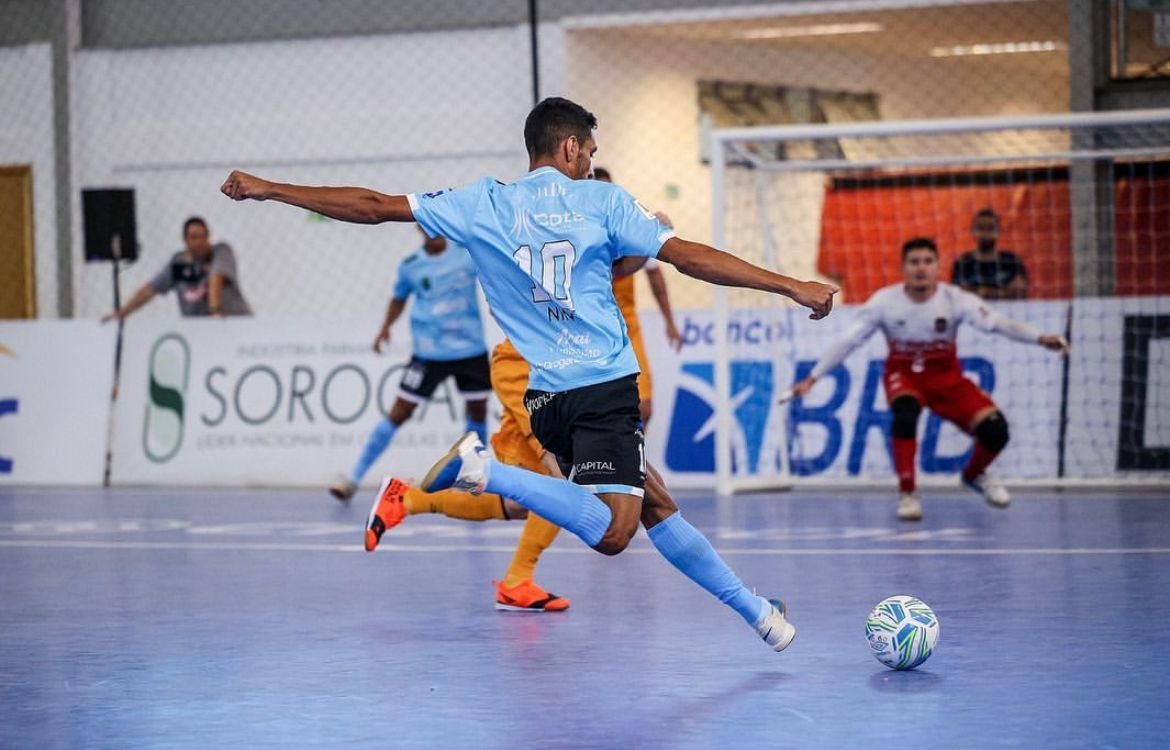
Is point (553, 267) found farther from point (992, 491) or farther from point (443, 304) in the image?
point (443, 304)

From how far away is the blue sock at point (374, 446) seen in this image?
13.7m

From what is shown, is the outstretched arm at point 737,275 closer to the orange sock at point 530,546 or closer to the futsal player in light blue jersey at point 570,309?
the futsal player in light blue jersey at point 570,309

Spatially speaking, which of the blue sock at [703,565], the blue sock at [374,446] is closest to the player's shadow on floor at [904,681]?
the blue sock at [703,565]

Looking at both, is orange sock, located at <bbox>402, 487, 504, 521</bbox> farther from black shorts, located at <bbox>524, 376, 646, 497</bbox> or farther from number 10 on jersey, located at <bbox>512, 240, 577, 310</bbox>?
number 10 on jersey, located at <bbox>512, 240, 577, 310</bbox>

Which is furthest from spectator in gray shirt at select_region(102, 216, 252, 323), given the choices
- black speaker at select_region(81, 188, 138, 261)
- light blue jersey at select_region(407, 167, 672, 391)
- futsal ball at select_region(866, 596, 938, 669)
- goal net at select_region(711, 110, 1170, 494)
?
futsal ball at select_region(866, 596, 938, 669)

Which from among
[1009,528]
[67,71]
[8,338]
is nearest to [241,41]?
[67,71]

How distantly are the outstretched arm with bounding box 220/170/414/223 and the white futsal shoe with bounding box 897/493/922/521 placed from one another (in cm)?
618

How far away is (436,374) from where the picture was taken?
44.4 ft

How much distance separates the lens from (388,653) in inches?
268

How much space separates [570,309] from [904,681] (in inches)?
66.1

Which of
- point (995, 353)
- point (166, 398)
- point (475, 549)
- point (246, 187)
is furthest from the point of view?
point (166, 398)

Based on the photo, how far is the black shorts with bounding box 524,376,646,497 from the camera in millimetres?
6348

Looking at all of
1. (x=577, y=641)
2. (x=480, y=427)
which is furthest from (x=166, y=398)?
(x=577, y=641)

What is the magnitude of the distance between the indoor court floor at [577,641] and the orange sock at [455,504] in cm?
43
